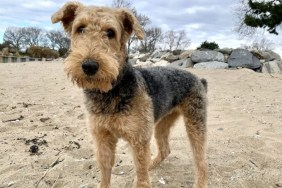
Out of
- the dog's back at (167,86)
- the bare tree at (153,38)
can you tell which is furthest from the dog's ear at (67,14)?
the bare tree at (153,38)

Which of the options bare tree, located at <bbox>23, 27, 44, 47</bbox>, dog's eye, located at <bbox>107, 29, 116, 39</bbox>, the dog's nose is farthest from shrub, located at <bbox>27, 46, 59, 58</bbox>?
the dog's nose

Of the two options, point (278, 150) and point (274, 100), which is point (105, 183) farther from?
point (274, 100)

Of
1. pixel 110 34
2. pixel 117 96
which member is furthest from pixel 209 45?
pixel 110 34

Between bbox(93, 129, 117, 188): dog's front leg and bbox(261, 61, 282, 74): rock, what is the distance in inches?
660

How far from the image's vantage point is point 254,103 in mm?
10031

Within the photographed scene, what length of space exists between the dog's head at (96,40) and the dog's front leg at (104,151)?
67 cm

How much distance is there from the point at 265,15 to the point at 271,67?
883 cm

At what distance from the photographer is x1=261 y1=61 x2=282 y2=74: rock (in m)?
19.5

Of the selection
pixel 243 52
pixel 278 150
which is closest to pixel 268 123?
pixel 278 150

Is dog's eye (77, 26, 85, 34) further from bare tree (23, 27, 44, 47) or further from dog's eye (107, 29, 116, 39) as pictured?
bare tree (23, 27, 44, 47)

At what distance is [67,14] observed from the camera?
3.97 metres

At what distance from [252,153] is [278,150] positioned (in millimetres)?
476

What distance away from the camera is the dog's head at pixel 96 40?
3.30m

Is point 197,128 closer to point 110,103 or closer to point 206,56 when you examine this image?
point 110,103
